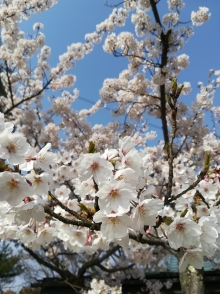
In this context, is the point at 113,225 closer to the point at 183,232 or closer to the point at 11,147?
the point at 183,232

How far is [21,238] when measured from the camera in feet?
5.82

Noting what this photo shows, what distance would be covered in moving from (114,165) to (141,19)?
482 centimetres

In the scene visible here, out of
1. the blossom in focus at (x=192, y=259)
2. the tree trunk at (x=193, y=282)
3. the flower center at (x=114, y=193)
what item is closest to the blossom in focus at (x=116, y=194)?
the flower center at (x=114, y=193)

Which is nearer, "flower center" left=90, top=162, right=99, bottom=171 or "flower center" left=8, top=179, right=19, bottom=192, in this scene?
"flower center" left=8, top=179, right=19, bottom=192

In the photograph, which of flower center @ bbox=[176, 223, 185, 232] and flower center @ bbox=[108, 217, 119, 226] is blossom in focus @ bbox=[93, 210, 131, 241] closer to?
flower center @ bbox=[108, 217, 119, 226]

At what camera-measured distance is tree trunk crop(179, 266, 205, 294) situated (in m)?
Result: 2.71

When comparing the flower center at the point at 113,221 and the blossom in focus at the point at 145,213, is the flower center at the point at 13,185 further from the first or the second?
the blossom in focus at the point at 145,213

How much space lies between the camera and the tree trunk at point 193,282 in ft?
8.90

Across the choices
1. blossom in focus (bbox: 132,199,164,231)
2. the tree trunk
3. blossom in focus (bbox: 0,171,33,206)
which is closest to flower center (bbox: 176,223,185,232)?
blossom in focus (bbox: 132,199,164,231)

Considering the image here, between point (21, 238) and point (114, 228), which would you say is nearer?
point (114, 228)

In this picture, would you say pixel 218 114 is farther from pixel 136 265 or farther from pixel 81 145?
pixel 136 265

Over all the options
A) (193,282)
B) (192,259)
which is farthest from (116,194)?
(193,282)

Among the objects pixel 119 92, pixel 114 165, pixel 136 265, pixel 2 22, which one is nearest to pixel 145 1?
pixel 119 92

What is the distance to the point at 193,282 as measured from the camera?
274 centimetres
